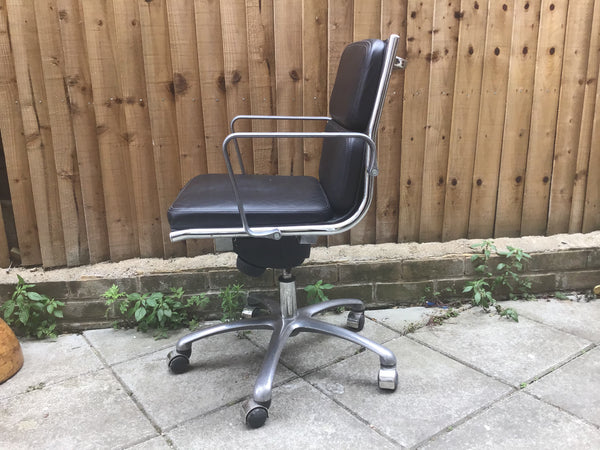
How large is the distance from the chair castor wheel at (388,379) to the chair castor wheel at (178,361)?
774 millimetres

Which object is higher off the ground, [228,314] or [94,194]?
[94,194]

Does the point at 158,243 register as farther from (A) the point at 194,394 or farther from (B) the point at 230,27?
(B) the point at 230,27

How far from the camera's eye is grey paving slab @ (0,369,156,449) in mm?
1656

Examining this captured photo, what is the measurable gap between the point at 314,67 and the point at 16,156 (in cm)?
146

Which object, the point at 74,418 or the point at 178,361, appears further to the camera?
the point at 178,361

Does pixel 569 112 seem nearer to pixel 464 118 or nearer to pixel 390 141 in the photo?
pixel 464 118

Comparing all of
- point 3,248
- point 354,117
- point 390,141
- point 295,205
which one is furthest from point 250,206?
point 3,248

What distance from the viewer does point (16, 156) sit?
2.33 meters

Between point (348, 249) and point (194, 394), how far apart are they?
110 centimetres

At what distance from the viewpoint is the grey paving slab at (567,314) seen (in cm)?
231

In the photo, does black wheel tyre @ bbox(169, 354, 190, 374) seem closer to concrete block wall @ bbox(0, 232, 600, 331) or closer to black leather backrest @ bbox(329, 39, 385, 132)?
concrete block wall @ bbox(0, 232, 600, 331)

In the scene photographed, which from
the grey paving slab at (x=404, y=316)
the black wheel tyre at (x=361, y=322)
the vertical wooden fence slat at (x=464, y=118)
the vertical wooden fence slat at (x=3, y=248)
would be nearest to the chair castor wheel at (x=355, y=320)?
the black wheel tyre at (x=361, y=322)

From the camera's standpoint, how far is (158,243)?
252 cm

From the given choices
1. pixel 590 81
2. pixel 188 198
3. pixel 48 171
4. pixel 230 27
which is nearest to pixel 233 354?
pixel 188 198
